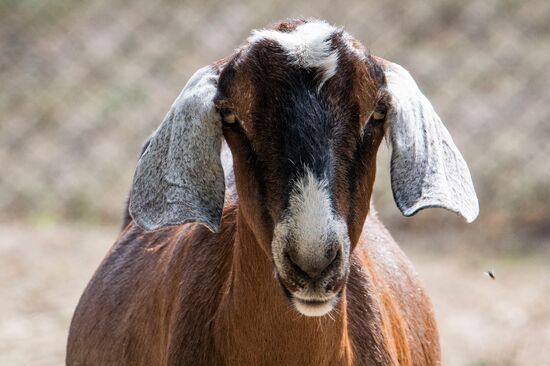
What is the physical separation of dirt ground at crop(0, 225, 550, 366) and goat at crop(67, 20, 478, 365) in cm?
351

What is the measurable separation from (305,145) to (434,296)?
590cm

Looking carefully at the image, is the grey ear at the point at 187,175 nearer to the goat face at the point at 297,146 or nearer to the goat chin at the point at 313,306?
the goat face at the point at 297,146

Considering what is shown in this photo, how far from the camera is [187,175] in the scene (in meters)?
3.95

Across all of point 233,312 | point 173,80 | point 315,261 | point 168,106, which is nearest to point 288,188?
point 315,261

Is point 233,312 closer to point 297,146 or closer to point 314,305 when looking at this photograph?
point 314,305

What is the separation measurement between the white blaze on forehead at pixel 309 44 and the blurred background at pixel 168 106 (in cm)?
500

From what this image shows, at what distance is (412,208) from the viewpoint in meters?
3.87

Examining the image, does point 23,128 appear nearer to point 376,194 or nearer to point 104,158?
point 104,158

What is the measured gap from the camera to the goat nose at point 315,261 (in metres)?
3.62

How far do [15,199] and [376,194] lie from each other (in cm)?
365

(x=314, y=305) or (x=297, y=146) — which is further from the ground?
(x=297, y=146)

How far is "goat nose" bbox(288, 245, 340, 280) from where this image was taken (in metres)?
3.62

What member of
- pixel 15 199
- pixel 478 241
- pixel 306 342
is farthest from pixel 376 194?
pixel 306 342

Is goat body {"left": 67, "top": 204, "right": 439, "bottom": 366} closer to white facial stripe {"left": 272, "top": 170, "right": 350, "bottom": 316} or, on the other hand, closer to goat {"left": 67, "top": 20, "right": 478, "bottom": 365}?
goat {"left": 67, "top": 20, "right": 478, "bottom": 365}
